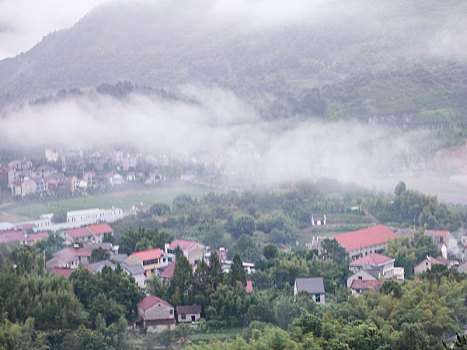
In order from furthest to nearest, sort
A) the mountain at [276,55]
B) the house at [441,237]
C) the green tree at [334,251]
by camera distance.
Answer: the mountain at [276,55] → the house at [441,237] → the green tree at [334,251]

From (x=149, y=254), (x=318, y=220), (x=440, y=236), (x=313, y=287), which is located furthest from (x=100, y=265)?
(x=440, y=236)

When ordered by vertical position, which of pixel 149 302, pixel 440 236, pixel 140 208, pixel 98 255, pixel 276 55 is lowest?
pixel 149 302

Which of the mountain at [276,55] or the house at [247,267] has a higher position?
the mountain at [276,55]

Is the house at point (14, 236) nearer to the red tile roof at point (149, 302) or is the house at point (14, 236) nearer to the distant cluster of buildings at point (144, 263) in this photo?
the distant cluster of buildings at point (144, 263)

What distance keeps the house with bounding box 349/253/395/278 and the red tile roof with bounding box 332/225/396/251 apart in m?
1.29

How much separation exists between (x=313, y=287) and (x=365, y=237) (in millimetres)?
4946

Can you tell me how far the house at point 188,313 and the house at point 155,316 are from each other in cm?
18

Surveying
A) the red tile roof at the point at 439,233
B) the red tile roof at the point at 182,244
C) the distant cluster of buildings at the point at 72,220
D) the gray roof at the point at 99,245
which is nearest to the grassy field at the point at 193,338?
the red tile roof at the point at 182,244

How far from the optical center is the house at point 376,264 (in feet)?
53.3

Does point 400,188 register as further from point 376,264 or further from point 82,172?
point 82,172

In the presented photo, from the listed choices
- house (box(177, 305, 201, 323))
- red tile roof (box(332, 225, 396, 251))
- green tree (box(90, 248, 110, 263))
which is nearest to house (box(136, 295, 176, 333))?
house (box(177, 305, 201, 323))

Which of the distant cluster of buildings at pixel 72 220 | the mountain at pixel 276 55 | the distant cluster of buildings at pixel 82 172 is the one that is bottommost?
the distant cluster of buildings at pixel 72 220

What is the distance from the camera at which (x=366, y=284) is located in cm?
1478

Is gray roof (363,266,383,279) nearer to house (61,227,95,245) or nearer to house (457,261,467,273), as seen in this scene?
house (457,261,467,273)
